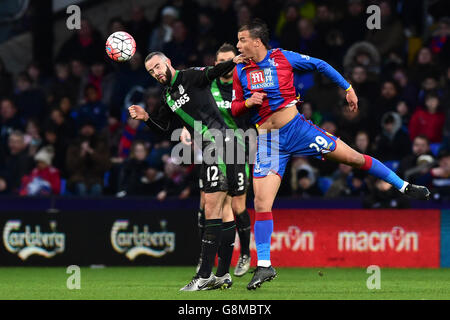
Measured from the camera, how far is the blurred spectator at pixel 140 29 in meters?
17.9

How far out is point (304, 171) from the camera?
14.4 meters

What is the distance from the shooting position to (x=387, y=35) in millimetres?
16359

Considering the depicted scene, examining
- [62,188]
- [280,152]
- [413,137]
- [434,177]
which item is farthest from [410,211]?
[62,188]

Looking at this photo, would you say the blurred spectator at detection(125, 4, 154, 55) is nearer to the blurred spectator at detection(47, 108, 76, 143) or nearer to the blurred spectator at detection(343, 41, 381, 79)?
the blurred spectator at detection(47, 108, 76, 143)

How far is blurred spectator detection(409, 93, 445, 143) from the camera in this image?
1469 centimetres

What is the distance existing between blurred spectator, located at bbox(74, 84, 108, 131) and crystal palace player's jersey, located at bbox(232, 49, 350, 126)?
7651 millimetres

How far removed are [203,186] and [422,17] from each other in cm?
892

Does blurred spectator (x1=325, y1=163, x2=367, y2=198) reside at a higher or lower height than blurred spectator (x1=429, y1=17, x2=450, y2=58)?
lower

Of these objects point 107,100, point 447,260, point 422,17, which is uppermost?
point 422,17

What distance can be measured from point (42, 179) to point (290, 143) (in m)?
6.83

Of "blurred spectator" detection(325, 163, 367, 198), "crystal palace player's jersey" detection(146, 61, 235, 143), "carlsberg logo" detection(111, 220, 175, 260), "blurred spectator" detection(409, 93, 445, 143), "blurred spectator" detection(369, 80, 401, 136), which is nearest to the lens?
"crystal palace player's jersey" detection(146, 61, 235, 143)

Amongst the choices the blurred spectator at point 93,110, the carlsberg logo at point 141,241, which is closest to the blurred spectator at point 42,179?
the blurred spectator at point 93,110

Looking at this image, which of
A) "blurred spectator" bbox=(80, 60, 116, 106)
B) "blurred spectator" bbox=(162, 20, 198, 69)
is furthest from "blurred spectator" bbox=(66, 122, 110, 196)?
"blurred spectator" bbox=(162, 20, 198, 69)

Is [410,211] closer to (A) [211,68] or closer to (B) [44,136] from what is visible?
(A) [211,68]
